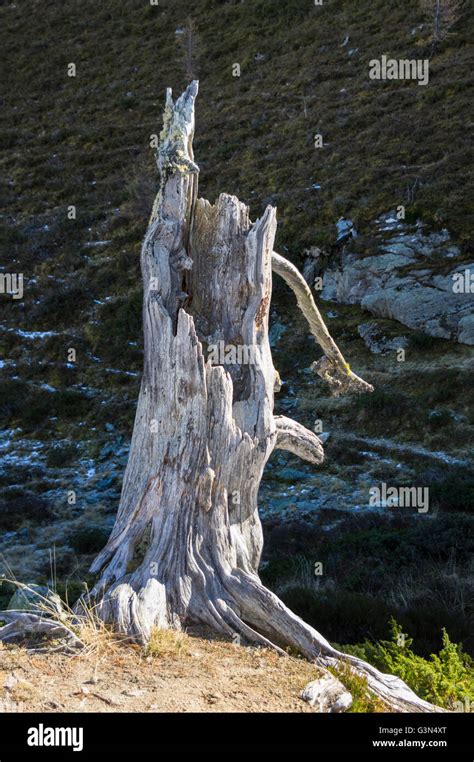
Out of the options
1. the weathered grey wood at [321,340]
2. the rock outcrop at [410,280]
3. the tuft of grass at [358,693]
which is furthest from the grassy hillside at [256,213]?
the tuft of grass at [358,693]

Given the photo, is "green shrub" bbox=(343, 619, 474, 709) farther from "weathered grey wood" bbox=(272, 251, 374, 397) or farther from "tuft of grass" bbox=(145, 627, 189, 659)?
"weathered grey wood" bbox=(272, 251, 374, 397)

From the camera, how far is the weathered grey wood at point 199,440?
7148 millimetres

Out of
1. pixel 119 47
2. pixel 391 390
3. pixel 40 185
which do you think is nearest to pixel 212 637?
pixel 391 390

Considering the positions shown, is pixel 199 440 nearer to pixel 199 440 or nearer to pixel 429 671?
pixel 199 440

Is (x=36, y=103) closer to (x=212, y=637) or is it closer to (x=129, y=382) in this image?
(x=129, y=382)

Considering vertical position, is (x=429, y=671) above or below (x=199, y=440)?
below

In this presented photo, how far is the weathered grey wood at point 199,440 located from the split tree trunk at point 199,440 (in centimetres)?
1

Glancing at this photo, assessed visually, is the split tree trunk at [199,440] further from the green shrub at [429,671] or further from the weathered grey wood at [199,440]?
the green shrub at [429,671]

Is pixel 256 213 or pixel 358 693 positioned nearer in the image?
pixel 358 693

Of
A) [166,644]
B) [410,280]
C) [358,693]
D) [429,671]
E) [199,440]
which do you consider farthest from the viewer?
[410,280]

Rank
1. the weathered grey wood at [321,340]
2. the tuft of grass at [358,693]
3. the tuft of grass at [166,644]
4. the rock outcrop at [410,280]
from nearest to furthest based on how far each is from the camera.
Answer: the tuft of grass at [358,693]
the tuft of grass at [166,644]
the weathered grey wood at [321,340]
the rock outcrop at [410,280]

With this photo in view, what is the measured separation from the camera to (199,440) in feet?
24.8

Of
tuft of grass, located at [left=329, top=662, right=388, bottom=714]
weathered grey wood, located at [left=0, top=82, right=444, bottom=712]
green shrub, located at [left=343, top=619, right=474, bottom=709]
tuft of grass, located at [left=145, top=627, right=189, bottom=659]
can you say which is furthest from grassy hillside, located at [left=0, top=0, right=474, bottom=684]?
tuft of grass, located at [left=145, top=627, right=189, bottom=659]

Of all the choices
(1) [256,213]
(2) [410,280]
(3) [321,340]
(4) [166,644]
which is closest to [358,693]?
(4) [166,644]
